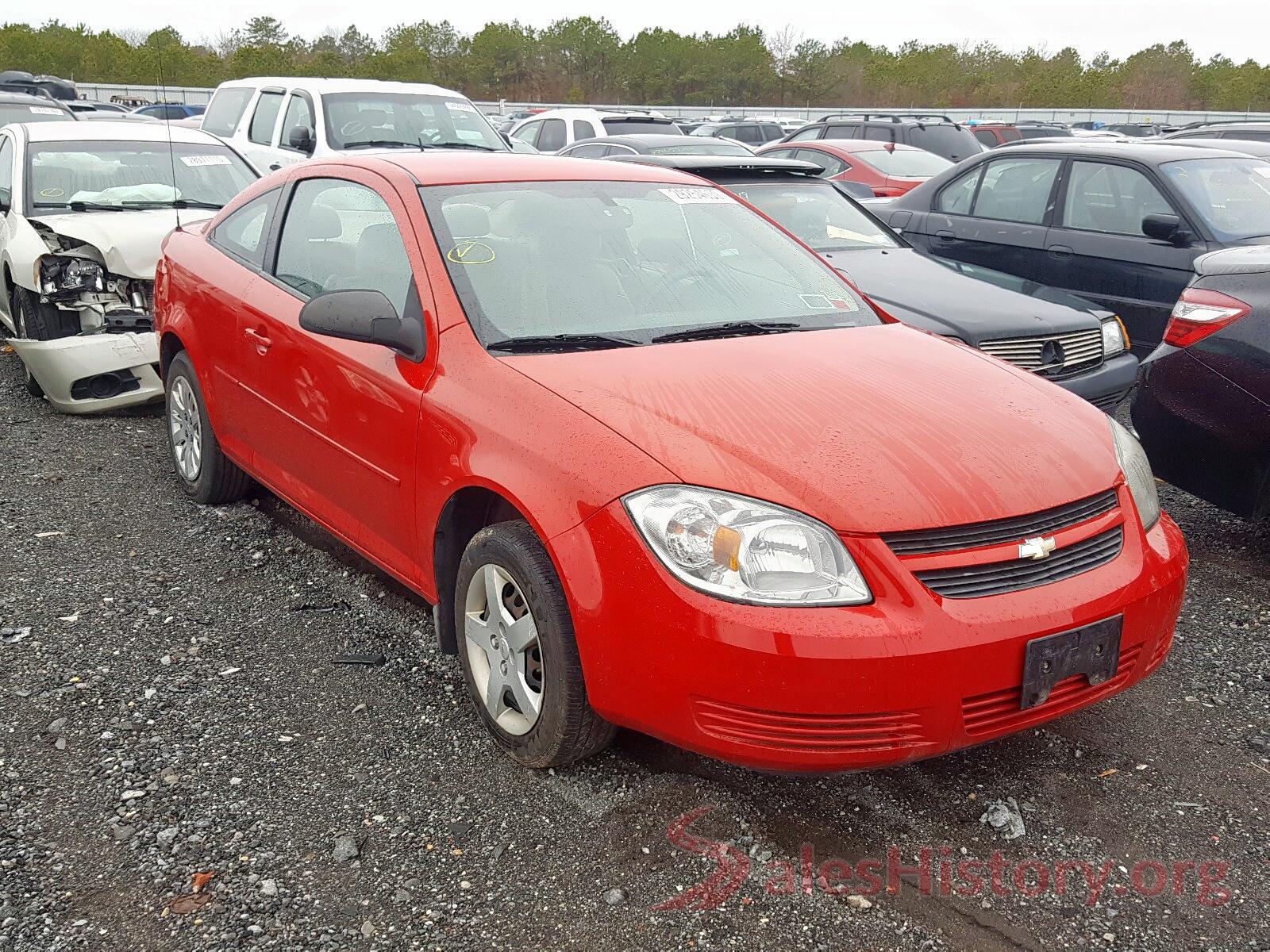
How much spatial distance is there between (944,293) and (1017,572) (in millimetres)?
3650

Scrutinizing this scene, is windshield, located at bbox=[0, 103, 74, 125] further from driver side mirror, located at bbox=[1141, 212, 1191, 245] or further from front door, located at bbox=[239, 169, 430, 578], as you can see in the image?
driver side mirror, located at bbox=[1141, 212, 1191, 245]

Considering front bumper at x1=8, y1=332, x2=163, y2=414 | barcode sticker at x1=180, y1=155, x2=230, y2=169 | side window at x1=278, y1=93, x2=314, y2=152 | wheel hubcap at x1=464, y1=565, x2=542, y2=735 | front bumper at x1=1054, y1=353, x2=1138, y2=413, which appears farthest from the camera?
side window at x1=278, y1=93, x2=314, y2=152

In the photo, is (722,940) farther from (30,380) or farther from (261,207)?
(30,380)

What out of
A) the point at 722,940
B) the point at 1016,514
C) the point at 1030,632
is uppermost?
the point at 1016,514

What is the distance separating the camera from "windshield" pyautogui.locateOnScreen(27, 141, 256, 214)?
22.6 ft

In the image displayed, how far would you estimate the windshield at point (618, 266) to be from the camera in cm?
336

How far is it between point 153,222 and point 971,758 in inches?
219

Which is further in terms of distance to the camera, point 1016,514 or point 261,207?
point 261,207

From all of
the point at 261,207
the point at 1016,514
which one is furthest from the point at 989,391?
the point at 261,207

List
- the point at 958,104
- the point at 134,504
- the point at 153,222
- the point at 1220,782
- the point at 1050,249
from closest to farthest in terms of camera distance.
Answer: the point at 1220,782
the point at 134,504
the point at 153,222
the point at 1050,249
the point at 958,104

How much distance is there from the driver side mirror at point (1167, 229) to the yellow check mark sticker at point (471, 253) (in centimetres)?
481

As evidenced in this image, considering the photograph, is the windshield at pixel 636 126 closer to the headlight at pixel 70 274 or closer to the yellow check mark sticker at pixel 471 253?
the headlight at pixel 70 274

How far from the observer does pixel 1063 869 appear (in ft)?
8.77

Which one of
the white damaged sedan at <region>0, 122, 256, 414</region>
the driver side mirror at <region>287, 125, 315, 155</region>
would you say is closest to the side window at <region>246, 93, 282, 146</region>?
the driver side mirror at <region>287, 125, 315, 155</region>
